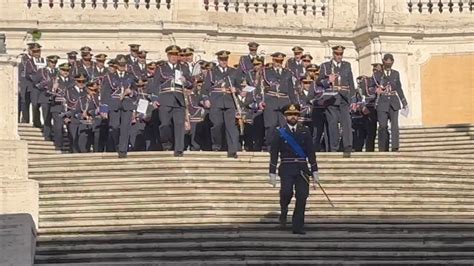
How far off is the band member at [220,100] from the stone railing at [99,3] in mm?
7484

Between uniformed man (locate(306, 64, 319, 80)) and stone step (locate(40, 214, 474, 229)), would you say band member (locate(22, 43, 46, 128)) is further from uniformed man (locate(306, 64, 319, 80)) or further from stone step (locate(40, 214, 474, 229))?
stone step (locate(40, 214, 474, 229))

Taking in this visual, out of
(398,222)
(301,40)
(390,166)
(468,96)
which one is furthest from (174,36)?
(398,222)

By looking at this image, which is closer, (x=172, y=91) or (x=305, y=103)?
(x=172, y=91)

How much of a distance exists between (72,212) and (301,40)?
42.6ft

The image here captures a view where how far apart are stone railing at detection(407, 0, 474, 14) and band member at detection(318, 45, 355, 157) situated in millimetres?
7841

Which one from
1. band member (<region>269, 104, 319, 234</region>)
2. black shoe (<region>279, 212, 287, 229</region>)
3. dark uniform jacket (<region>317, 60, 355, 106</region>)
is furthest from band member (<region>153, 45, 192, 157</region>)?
black shoe (<region>279, 212, 287, 229</region>)

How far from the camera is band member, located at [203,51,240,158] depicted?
2656 cm

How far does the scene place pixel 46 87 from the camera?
96.2 ft

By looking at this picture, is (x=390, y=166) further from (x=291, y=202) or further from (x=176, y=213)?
(x=176, y=213)

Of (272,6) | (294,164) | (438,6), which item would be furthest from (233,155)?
(438,6)

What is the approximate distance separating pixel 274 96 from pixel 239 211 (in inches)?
176

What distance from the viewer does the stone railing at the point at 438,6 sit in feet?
115

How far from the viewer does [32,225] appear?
70.3ft

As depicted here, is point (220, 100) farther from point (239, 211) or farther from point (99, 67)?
point (239, 211)
